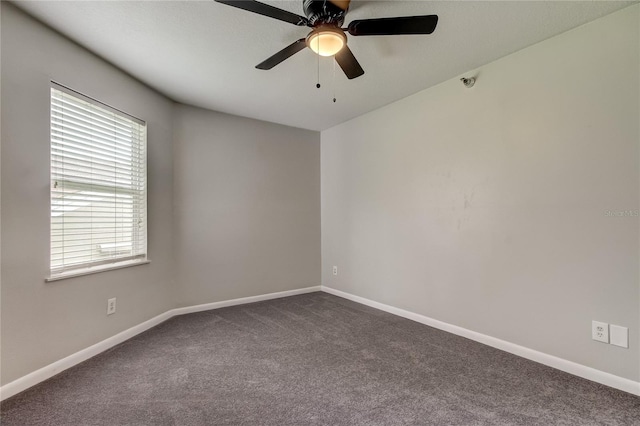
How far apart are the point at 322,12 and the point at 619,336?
2.72m

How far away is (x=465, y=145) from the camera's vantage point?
2.76 m

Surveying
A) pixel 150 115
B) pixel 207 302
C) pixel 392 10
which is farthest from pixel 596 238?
pixel 150 115

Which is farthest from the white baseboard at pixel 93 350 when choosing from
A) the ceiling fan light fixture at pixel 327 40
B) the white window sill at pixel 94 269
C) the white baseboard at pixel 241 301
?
the ceiling fan light fixture at pixel 327 40

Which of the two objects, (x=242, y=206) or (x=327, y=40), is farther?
(x=242, y=206)

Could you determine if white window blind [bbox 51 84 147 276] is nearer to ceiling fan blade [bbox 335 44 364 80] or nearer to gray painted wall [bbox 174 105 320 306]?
gray painted wall [bbox 174 105 320 306]

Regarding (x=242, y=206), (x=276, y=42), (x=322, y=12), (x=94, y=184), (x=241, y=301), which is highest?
(x=276, y=42)

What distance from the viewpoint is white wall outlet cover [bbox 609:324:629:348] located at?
6.17 feet

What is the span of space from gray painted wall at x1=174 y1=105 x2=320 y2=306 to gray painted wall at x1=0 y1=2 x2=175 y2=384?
36.8 inches

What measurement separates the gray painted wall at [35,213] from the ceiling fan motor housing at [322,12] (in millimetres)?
1856

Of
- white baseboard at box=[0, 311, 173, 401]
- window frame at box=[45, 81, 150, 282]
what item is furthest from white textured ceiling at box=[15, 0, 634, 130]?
white baseboard at box=[0, 311, 173, 401]

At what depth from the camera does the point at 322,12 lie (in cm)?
168

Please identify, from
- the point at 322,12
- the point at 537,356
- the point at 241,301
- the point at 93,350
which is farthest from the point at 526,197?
the point at 93,350

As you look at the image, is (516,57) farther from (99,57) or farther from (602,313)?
(99,57)

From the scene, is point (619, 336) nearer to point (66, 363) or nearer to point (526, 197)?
point (526, 197)
